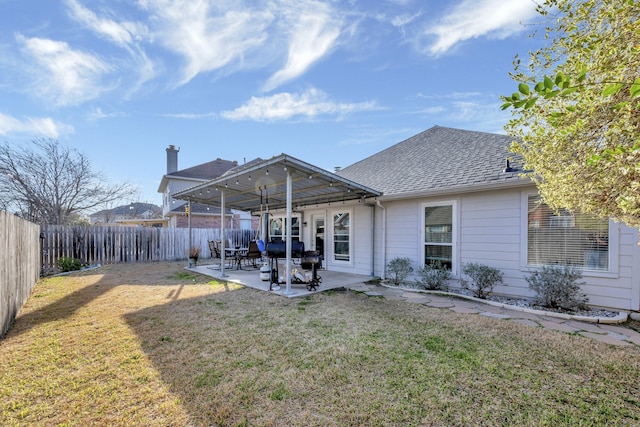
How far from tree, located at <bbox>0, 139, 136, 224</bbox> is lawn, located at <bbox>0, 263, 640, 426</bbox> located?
12625mm

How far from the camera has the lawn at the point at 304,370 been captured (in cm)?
212

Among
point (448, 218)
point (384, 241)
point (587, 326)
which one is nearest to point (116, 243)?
point (384, 241)

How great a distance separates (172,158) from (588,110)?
22.2m

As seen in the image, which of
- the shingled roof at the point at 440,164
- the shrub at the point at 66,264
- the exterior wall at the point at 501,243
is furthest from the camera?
the shrub at the point at 66,264

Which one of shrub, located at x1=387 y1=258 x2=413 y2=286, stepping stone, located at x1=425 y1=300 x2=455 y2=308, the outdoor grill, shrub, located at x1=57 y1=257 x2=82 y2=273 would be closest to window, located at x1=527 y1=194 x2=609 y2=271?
stepping stone, located at x1=425 y1=300 x2=455 y2=308

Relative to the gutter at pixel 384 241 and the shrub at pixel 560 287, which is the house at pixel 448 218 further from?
the shrub at pixel 560 287

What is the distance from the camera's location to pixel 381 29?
7.04 m

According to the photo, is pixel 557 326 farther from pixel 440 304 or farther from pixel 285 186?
pixel 285 186

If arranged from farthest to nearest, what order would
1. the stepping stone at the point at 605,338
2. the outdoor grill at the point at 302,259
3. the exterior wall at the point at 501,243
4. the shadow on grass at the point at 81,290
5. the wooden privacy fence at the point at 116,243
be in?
the wooden privacy fence at the point at 116,243 → the outdoor grill at the point at 302,259 → the exterior wall at the point at 501,243 → the shadow on grass at the point at 81,290 → the stepping stone at the point at 605,338

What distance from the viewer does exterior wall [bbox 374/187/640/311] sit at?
449 centimetres

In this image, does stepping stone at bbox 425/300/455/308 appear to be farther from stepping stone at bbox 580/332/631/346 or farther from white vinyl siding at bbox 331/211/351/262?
white vinyl siding at bbox 331/211/351/262

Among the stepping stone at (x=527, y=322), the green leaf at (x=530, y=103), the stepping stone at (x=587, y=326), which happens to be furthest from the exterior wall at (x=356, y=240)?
the green leaf at (x=530, y=103)

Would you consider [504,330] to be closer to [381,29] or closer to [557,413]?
[557,413]

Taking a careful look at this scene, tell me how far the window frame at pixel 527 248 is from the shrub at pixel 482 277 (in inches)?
21.0
